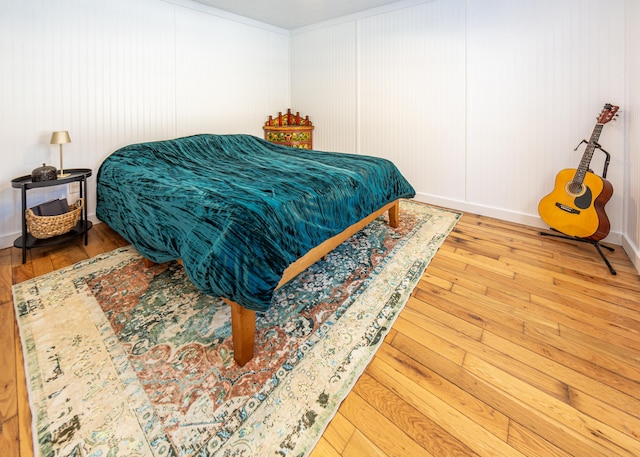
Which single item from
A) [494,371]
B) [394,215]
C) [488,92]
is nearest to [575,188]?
[488,92]

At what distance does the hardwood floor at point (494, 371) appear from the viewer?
1003mm

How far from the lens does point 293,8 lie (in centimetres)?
356

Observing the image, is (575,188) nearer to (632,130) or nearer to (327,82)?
(632,130)

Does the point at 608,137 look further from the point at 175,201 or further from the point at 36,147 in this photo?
the point at 36,147

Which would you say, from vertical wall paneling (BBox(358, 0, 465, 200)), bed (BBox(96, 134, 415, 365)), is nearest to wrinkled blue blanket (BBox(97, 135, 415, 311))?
bed (BBox(96, 134, 415, 365))

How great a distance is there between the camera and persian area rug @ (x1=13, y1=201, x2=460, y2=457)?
1.01m

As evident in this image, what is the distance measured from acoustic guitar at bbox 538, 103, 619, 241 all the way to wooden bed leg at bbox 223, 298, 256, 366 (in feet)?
8.42

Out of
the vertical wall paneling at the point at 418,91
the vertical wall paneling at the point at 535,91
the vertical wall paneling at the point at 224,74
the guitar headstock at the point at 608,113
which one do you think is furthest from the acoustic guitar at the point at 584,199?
the vertical wall paneling at the point at 224,74

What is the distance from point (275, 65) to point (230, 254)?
13.3 feet

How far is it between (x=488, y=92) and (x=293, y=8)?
2.51 m

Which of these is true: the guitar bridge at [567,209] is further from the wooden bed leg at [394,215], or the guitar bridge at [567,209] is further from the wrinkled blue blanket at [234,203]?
the wooden bed leg at [394,215]

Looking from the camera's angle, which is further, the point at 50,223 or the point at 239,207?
the point at 50,223

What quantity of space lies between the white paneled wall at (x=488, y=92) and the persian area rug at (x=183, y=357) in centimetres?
169

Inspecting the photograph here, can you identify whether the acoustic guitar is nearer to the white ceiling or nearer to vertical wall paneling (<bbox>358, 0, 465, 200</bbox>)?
vertical wall paneling (<bbox>358, 0, 465, 200</bbox>)
